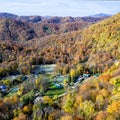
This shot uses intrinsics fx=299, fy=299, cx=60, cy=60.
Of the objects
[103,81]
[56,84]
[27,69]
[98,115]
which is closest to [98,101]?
[98,115]

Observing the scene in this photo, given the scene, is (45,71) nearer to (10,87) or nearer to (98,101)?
(10,87)

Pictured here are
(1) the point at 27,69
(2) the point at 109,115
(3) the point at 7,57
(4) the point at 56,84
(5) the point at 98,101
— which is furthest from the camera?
(3) the point at 7,57

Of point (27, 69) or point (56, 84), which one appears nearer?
point (56, 84)

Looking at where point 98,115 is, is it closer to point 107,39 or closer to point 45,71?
point 45,71

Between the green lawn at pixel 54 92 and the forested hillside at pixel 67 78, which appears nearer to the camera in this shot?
the forested hillside at pixel 67 78

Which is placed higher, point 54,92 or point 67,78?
point 54,92

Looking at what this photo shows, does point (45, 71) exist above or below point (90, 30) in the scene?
below

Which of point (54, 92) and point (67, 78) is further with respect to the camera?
point (67, 78)

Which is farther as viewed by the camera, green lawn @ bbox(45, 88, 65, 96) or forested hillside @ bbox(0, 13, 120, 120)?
green lawn @ bbox(45, 88, 65, 96)

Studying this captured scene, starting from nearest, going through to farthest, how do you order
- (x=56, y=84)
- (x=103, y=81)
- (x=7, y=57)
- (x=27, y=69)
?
(x=103, y=81)
(x=56, y=84)
(x=27, y=69)
(x=7, y=57)
